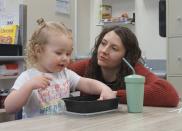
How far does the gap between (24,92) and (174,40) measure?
2442 mm

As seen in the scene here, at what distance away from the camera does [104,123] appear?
944 millimetres

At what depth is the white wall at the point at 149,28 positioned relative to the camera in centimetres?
399

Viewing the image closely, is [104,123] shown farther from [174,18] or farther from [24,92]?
[174,18]

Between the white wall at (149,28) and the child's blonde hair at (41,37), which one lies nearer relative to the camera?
the child's blonde hair at (41,37)

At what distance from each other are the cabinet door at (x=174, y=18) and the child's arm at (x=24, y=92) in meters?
2.42

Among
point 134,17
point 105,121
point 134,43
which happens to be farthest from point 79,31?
point 105,121

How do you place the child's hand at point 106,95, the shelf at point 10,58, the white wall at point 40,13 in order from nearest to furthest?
the child's hand at point 106,95
the shelf at point 10,58
the white wall at point 40,13

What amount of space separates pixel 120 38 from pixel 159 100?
42 centimetres

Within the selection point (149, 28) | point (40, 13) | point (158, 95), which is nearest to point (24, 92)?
point (158, 95)

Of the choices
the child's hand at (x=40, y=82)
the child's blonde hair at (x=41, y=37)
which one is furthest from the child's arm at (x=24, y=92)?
the child's blonde hair at (x=41, y=37)

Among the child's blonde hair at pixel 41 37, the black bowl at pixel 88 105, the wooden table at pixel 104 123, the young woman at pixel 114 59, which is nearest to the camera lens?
the wooden table at pixel 104 123

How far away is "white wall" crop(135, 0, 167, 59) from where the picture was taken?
3.99 m

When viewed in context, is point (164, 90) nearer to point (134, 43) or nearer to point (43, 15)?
point (134, 43)

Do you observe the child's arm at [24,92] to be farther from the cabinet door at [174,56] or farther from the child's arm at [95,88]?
the cabinet door at [174,56]
